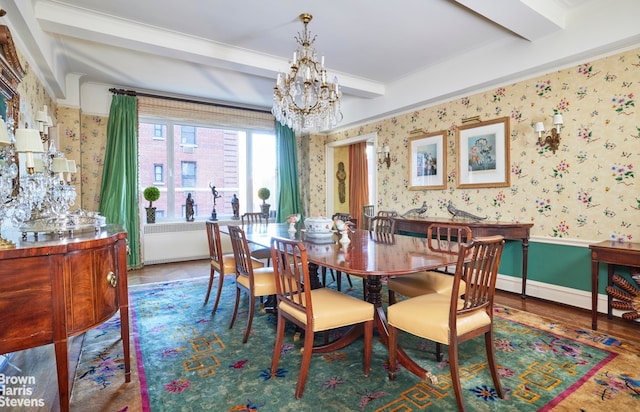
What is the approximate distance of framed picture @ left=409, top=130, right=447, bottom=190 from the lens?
4.42 meters

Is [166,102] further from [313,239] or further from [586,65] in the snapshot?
[586,65]

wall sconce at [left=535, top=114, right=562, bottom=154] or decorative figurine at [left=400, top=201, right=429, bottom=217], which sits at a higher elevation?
wall sconce at [left=535, top=114, right=562, bottom=154]

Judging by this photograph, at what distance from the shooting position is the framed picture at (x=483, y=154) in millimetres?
3732

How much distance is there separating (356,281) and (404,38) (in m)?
2.89

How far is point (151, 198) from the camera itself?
4.98 m

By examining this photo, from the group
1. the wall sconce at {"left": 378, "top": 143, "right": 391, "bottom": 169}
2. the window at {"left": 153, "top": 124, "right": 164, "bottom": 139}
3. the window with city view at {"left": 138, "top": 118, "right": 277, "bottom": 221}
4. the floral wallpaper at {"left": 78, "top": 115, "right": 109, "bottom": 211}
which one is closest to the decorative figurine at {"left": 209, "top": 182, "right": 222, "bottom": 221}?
the window with city view at {"left": 138, "top": 118, "right": 277, "bottom": 221}

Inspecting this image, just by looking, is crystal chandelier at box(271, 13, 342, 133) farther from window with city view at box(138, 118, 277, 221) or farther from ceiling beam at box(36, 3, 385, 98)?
window with city view at box(138, 118, 277, 221)

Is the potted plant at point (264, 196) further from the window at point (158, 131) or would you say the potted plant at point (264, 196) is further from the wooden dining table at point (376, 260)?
the wooden dining table at point (376, 260)

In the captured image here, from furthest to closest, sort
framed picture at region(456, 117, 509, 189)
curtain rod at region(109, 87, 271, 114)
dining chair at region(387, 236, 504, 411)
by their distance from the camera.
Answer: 1. curtain rod at region(109, 87, 271, 114)
2. framed picture at region(456, 117, 509, 189)
3. dining chair at region(387, 236, 504, 411)

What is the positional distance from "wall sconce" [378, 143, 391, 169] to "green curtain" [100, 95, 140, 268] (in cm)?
383

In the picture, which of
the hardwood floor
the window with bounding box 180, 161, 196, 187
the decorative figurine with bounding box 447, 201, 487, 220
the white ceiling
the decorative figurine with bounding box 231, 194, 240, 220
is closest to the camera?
the hardwood floor

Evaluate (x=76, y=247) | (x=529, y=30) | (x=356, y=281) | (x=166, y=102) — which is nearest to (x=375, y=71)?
(x=529, y=30)

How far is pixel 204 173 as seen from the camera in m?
5.76

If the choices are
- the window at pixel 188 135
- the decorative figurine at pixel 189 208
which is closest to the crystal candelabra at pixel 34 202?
the decorative figurine at pixel 189 208
